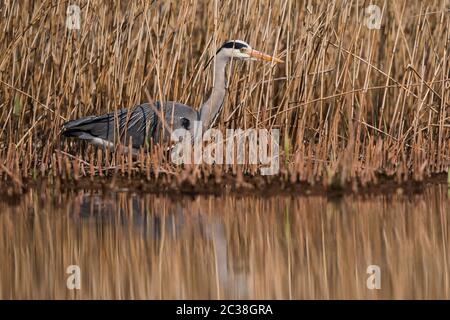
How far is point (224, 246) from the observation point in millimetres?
4547

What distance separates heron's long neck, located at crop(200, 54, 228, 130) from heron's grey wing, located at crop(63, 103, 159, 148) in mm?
329

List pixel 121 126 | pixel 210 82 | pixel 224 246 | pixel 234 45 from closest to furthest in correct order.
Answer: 1. pixel 224 246
2. pixel 234 45
3. pixel 121 126
4. pixel 210 82

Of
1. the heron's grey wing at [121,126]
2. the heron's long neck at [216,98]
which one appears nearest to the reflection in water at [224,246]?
the heron's grey wing at [121,126]

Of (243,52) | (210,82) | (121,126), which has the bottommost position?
(121,126)

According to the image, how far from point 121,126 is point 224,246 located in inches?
94.2

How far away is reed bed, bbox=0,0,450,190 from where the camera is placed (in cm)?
638

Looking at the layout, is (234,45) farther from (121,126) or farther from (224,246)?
(224,246)

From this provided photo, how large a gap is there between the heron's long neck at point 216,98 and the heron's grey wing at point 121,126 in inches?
13.0

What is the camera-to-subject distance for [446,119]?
6711 millimetres

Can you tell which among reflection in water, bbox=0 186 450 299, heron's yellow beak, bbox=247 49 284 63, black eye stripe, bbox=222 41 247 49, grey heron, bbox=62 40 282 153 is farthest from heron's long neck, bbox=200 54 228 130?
reflection in water, bbox=0 186 450 299

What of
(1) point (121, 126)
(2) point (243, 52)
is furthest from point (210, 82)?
(1) point (121, 126)

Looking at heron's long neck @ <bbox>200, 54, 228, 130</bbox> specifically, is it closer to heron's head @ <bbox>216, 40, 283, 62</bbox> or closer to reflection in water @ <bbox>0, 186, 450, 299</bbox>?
heron's head @ <bbox>216, 40, 283, 62</bbox>

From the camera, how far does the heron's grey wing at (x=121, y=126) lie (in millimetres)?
6512

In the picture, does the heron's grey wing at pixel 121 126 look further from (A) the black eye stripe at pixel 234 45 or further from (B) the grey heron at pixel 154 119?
(A) the black eye stripe at pixel 234 45
